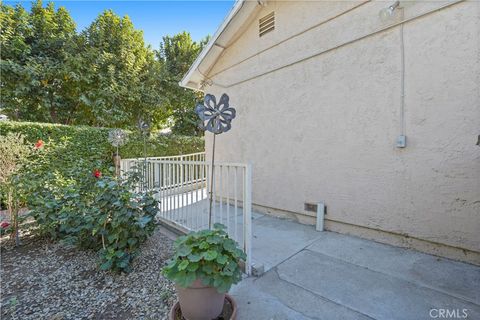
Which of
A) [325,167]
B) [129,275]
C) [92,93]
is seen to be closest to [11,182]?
[129,275]

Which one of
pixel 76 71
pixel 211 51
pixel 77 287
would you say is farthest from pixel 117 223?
pixel 76 71

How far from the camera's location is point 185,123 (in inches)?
590

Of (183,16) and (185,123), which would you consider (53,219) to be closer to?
(183,16)

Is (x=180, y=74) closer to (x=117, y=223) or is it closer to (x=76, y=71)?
(x=76, y=71)

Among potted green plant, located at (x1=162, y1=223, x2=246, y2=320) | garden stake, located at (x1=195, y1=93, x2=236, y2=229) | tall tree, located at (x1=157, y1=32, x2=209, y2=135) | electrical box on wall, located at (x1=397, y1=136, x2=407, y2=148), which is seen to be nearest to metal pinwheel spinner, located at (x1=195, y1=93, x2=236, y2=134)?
garden stake, located at (x1=195, y1=93, x2=236, y2=229)

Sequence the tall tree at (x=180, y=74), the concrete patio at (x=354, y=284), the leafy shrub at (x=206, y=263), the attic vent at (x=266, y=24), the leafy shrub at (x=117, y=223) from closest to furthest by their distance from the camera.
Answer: the leafy shrub at (x=206, y=263) → the concrete patio at (x=354, y=284) → the leafy shrub at (x=117, y=223) → the attic vent at (x=266, y=24) → the tall tree at (x=180, y=74)

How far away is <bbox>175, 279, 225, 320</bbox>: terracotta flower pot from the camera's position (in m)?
1.89

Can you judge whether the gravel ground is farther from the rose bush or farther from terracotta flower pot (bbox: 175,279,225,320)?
terracotta flower pot (bbox: 175,279,225,320)

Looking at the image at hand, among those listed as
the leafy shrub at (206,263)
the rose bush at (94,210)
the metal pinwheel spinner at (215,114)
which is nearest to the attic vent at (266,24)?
the metal pinwheel spinner at (215,114)

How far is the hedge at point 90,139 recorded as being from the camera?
6.14 m

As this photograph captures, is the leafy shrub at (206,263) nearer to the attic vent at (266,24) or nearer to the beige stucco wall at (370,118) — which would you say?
the beige stucco wall at (370,118)

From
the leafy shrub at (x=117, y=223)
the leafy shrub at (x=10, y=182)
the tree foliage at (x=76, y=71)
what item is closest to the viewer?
the leafy shrub at (x=117, y=223)

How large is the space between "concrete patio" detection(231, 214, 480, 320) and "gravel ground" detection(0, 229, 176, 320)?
97 cm

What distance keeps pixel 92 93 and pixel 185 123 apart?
556 cm
